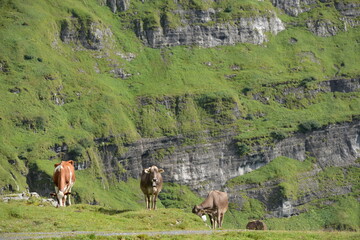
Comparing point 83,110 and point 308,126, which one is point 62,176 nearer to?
point 83,110

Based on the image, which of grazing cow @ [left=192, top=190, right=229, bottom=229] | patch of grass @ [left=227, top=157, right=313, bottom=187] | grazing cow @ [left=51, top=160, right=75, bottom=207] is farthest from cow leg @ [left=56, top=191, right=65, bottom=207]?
patch of grass @ [left=227, top=157, right=313, bottom=187]

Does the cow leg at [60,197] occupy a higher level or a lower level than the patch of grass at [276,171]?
lower

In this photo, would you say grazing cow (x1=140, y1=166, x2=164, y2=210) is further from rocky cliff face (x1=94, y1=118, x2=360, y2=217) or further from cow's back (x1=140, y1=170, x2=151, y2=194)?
rocky cliff face (x1=94, y1=118, x2=360, y2=217)

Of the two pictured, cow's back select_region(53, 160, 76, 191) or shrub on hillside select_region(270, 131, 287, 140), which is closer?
cow's back select_region(53, 160, 76, 191)

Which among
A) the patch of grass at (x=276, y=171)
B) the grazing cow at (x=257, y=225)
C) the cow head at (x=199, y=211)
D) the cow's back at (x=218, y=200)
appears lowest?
the grazing cow at (x=257, y=225)

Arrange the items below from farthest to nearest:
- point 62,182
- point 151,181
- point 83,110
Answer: point 83,110
point 151,181
point 62,182

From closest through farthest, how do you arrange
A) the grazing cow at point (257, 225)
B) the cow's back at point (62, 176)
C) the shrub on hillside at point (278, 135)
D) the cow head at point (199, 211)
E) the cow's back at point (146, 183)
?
the cow's back at point (62, 176) < the cow's back at point (146, 183) < the cow head at point (199, 211) < the grazing cow at point (257, 225) < the shrub on hillside at point (278, 135)

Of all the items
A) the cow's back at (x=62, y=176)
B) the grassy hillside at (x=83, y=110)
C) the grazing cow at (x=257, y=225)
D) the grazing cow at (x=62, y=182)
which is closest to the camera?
the grazing cow at (x=62, y=182)

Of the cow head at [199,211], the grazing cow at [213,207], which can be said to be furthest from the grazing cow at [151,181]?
the grazing cow at [213,207]

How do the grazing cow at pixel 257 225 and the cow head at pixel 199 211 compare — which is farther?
the grazing cow at pixel 257 225

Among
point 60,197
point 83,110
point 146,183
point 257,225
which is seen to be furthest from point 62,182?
point 83,110

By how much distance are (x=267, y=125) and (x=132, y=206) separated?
52706 millimetres

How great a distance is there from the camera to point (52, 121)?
162000 mm

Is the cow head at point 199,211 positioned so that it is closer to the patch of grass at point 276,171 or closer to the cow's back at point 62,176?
the cow's back at point 62,176
